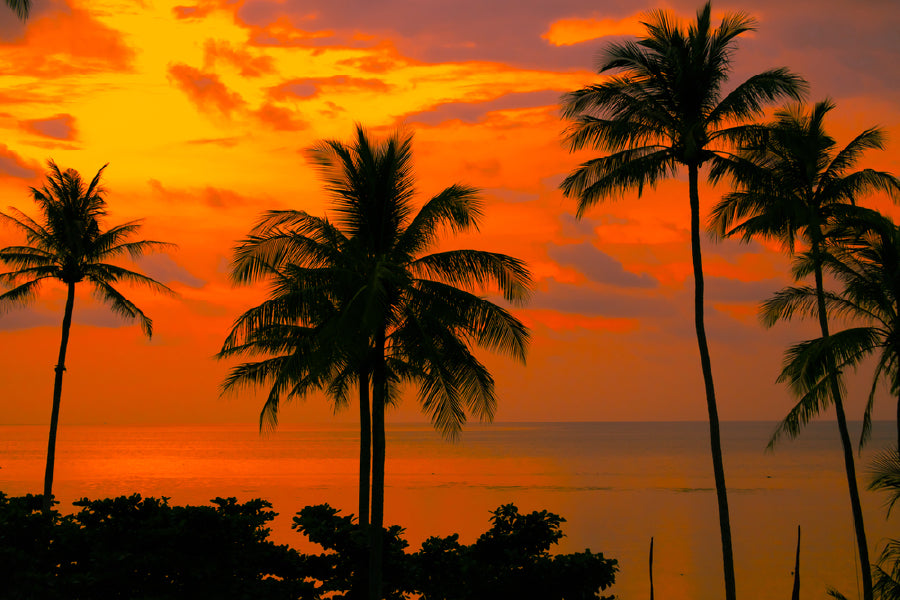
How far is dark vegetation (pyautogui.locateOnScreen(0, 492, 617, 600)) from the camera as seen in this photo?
18719 millimetres

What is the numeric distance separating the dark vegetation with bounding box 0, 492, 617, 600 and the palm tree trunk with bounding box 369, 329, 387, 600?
1321 mm

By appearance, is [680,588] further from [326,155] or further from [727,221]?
[326,155]

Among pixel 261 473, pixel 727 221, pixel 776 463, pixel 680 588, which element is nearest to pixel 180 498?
pixel 261 473

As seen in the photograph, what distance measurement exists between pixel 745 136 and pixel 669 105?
2.14m

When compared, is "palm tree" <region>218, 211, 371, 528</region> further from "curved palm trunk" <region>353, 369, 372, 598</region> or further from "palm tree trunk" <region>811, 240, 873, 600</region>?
"palm tree trunk" <region>811, 240, 873, 600</region>

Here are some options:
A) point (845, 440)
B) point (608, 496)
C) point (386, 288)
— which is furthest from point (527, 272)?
point (608, 496)

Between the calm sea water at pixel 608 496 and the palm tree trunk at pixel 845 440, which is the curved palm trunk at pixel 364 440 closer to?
the palm tree trunk at pixel 845 440

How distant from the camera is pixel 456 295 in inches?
749

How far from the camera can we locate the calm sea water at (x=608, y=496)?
52.0 m

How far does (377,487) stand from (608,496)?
8068 cm

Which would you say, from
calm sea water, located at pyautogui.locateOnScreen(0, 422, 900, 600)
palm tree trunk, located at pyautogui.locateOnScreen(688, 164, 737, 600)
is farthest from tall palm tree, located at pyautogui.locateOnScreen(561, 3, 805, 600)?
calm sea water, located at pyautogui.locateOnScreen(0, 422, 900, 600)

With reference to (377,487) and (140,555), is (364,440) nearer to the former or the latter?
(377,487)

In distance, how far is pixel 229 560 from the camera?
62.6 ft

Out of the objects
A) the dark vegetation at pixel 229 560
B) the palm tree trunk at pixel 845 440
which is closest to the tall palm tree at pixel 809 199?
the palm tree trunk at pixel 845 440
